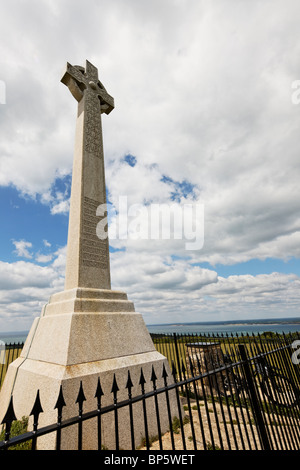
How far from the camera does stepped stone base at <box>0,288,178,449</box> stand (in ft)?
12.5

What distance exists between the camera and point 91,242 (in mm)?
6207

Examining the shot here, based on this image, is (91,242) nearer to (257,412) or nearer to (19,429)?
(19,429)

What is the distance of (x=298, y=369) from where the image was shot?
4.59m

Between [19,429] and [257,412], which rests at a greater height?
[257,412]

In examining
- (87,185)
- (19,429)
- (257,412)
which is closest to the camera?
(257,412)

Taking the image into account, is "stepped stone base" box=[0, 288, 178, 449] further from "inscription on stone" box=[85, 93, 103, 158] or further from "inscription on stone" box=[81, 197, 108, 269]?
"inscription on stone" box=[85, 93, 103, 158]

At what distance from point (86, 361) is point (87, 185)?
4527mm

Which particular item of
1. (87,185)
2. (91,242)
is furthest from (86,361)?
(87,185)

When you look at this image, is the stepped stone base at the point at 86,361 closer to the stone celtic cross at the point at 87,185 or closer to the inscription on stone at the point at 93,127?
the stone celtic cross at the point at 87,185

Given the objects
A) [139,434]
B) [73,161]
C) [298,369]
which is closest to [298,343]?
[298,369]

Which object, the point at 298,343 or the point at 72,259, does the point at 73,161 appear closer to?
the point at 72,259

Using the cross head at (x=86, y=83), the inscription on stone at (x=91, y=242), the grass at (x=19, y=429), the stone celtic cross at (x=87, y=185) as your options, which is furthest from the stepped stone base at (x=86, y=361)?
the cross head at (x=86, y=83)

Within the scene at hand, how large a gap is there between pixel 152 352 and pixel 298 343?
3.17m

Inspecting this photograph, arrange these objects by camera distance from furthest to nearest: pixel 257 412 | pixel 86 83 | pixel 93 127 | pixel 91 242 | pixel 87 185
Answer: pixel 86 83, pixel 93 127, pixel 87 185, pixel 91 242, pixel 257 412
